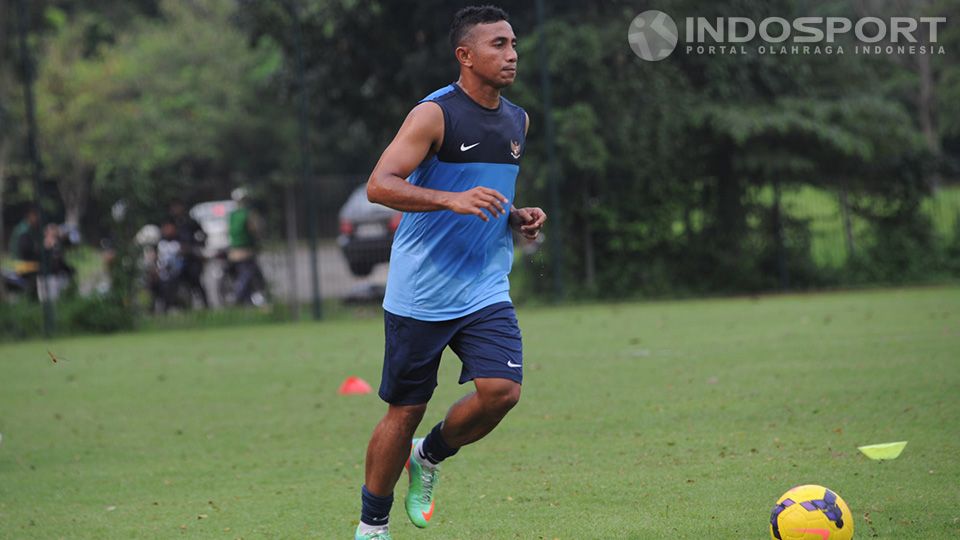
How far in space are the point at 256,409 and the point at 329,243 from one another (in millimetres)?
9768

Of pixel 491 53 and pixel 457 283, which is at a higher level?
pixel 491 53

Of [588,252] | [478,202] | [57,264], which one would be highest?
[478,202]

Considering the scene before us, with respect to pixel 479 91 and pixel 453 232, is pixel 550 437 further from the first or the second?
pixel 479 91

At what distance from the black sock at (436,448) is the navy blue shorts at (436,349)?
0.23 m

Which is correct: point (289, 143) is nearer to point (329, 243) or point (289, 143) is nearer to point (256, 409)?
point (329, 243)

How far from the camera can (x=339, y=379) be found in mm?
11430

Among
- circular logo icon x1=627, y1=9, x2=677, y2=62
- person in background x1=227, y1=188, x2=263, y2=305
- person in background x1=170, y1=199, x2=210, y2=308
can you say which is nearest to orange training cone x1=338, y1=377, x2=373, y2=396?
person in background x1=227, y1=188, x2=263, y2=305

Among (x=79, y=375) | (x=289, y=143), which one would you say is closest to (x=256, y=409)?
(x=79, y=375)

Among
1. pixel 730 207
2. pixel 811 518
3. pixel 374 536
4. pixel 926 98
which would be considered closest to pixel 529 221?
pixel 374 536

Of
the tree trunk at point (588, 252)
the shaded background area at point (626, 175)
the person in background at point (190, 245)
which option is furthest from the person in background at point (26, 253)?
the tree trunk at point (588, 252)

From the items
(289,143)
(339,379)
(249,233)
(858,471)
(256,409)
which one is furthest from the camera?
(289,143)

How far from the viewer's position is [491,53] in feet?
17.7

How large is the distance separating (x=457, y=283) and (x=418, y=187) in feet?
1.89

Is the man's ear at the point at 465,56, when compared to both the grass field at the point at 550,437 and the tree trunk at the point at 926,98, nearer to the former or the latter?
the grass field at the point at 550,437
